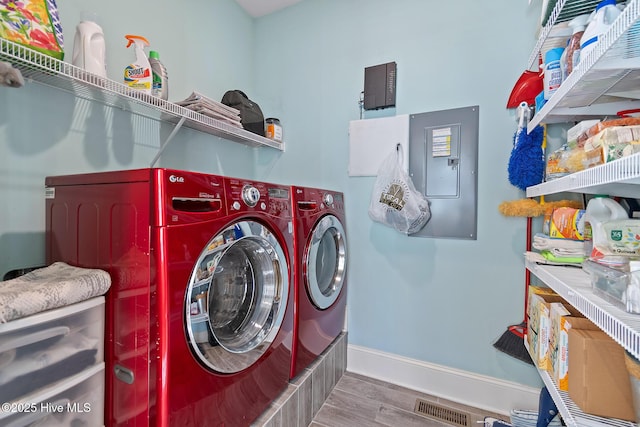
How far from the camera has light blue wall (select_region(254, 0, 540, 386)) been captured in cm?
163

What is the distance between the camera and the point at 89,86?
3.75 ft

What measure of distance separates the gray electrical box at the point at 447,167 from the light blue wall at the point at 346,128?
6 cm

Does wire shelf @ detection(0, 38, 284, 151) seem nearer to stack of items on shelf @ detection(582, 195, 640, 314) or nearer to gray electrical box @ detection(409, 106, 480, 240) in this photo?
gray electrical box @ detection(409, 106, 480, 240)

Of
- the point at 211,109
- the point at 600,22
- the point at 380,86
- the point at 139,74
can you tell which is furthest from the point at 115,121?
the point at 600,22

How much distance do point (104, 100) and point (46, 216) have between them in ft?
1.92

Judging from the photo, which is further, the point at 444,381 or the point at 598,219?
the point at 444,381

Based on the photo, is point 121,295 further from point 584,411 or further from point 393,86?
point 393,86

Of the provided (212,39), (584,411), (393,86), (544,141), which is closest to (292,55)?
(212,39)

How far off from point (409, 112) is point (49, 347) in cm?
199

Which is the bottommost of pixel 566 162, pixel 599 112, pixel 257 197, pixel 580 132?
pixel 257 197

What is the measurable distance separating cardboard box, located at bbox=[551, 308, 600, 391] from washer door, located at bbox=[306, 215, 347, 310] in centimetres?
101

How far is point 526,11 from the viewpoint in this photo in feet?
5.17

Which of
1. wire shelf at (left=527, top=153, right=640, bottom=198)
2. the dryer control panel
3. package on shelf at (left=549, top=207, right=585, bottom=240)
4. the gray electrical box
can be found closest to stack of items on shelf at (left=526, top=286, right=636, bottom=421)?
package on shelf at (left=549, top=207, right=585, bottom=240)

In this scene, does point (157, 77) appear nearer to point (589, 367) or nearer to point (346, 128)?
point (346, 128)
